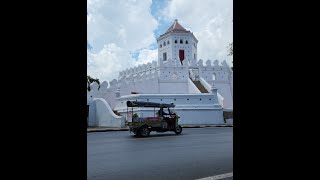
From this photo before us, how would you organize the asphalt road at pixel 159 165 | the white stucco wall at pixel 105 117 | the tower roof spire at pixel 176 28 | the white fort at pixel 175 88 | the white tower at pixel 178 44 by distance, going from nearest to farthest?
the asphalt road at pixel 159 165 < the white stucco wall at pixel 105 117 < the white fort at pixel 175 88 < the white tower at pixel 178 44 < the tower roof spire at pixel 176 28

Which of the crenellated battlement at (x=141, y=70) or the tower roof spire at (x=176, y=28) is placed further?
the tower roof spire at (x=176, y=28)

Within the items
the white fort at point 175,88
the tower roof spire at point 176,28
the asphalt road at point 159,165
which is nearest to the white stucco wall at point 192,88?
the white fort at point 175,88

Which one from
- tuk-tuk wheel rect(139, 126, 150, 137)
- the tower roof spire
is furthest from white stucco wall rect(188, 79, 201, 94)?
tuk-tuk wheel rect(139, 126, 150, 137)

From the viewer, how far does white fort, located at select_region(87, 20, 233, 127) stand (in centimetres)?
2553

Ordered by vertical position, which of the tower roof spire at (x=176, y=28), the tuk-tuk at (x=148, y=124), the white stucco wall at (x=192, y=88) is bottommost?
the tuk-tuk at (x=148, y=124)

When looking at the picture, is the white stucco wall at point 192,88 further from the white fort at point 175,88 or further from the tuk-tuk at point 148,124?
the tuk-tuk at point 148,124

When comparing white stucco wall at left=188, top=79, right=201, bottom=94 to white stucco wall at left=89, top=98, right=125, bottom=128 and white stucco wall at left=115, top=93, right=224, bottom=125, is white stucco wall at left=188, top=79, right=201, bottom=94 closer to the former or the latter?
white stucco wall at left=115, top=93, right=224, bottom=125

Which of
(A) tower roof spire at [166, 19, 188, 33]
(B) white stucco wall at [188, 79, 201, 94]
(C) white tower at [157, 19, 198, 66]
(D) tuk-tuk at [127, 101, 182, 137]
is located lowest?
(D) tuk-tuk at [127, 101, 182, 137]

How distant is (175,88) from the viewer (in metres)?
36.1

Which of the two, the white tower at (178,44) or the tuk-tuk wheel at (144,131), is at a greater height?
the white tower at (178,44)

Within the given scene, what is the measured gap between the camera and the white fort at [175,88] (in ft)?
83.8

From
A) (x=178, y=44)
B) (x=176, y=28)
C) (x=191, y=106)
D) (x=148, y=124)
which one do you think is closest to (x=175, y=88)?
(x=191, y=106)
